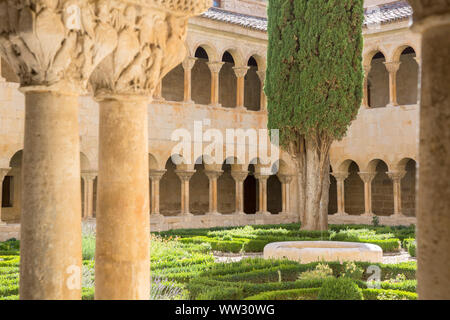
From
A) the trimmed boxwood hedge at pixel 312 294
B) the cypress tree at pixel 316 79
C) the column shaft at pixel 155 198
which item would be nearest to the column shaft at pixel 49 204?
the trimmed boxwood hedge at pixel 312 294

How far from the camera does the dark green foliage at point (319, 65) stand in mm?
16828

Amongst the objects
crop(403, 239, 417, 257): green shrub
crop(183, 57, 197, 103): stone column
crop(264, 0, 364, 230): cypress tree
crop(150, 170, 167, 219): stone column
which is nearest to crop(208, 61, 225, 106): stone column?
crop(183, 57, 197, 103): stone column

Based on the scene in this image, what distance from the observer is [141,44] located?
4.41 m

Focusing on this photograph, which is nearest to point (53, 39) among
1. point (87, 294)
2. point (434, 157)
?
point (434, 157)

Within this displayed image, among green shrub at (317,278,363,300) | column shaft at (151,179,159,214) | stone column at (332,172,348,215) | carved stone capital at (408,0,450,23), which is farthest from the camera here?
stone column at (332,172,348,215)

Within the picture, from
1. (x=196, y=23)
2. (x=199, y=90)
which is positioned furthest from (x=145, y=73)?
(x=199, y=90)

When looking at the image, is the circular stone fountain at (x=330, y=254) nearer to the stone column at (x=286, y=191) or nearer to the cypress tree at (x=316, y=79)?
the cypress tree at (x=316, y=79)

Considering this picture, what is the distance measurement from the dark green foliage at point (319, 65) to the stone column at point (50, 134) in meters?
13.3

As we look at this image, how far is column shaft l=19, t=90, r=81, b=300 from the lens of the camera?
3852 mm

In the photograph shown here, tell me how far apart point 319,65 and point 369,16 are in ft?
22.7

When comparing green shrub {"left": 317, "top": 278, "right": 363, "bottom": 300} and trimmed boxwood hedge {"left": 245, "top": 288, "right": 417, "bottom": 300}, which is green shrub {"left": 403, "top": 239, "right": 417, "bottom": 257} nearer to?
trimmed boxwood hedge {"left": 245, "top": 288, "right": 417, "bottom": 300}

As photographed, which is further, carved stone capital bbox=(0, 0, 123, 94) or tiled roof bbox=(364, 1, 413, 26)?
tiled roof bbox=(364, 1, 413, 26)

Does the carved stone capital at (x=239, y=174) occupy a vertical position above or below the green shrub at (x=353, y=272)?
above

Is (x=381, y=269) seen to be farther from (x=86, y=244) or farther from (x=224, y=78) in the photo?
(x=224, y=78)
